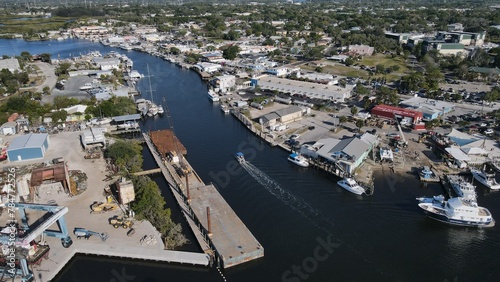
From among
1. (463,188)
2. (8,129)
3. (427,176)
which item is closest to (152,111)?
(8,129)

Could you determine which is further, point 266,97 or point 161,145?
point 266,97

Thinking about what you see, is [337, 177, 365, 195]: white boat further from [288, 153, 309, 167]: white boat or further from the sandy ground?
the sandy ground

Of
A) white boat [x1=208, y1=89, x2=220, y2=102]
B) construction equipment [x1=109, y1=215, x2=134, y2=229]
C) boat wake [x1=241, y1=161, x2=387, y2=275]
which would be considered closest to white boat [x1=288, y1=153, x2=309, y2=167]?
boat wake [x1=241, y1=161, x2=387, y2=275]

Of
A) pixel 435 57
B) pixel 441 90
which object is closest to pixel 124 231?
pixel 441 90

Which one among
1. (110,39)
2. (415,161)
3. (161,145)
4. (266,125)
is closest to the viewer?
(415,161)

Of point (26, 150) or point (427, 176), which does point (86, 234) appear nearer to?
point (26, 150)

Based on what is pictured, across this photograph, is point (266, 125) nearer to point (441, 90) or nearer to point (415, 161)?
point (415, 161)
